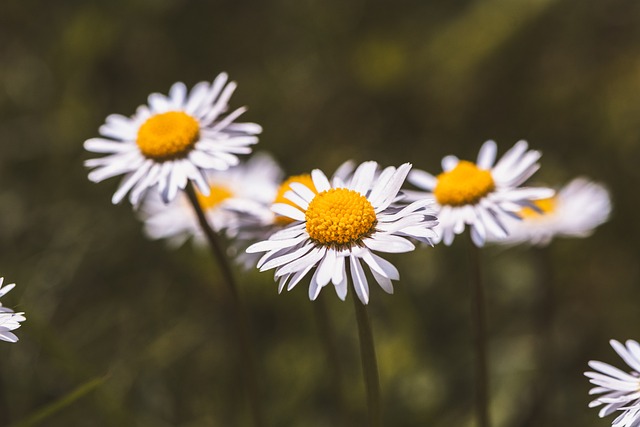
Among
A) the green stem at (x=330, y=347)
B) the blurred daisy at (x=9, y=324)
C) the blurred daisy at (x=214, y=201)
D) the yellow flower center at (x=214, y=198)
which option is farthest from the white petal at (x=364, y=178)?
the yellow flower center at (x=214, y=198)

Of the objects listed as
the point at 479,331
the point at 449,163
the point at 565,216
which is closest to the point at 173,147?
the point at 449,163

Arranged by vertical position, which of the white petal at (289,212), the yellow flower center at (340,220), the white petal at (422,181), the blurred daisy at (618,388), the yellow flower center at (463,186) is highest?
the white petal at (422,181)

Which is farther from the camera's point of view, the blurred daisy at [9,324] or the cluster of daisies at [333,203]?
the cluster of daisies at [333,203]

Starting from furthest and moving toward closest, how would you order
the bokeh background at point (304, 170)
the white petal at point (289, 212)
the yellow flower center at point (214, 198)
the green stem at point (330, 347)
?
the yellow flower center at point (214, 198) → the bokeh background at point (304, 170) → the green stem at point (330, 347) → the white petal at point (289, 212)

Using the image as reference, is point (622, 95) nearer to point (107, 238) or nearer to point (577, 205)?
point (577, 205)

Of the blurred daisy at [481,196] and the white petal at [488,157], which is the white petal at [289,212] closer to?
the blurred daisy at [481,196]

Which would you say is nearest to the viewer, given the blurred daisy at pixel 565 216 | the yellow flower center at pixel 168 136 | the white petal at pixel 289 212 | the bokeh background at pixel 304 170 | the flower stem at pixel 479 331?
the white petal at pixel 289 212

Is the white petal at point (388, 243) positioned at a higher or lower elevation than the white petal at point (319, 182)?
lower
